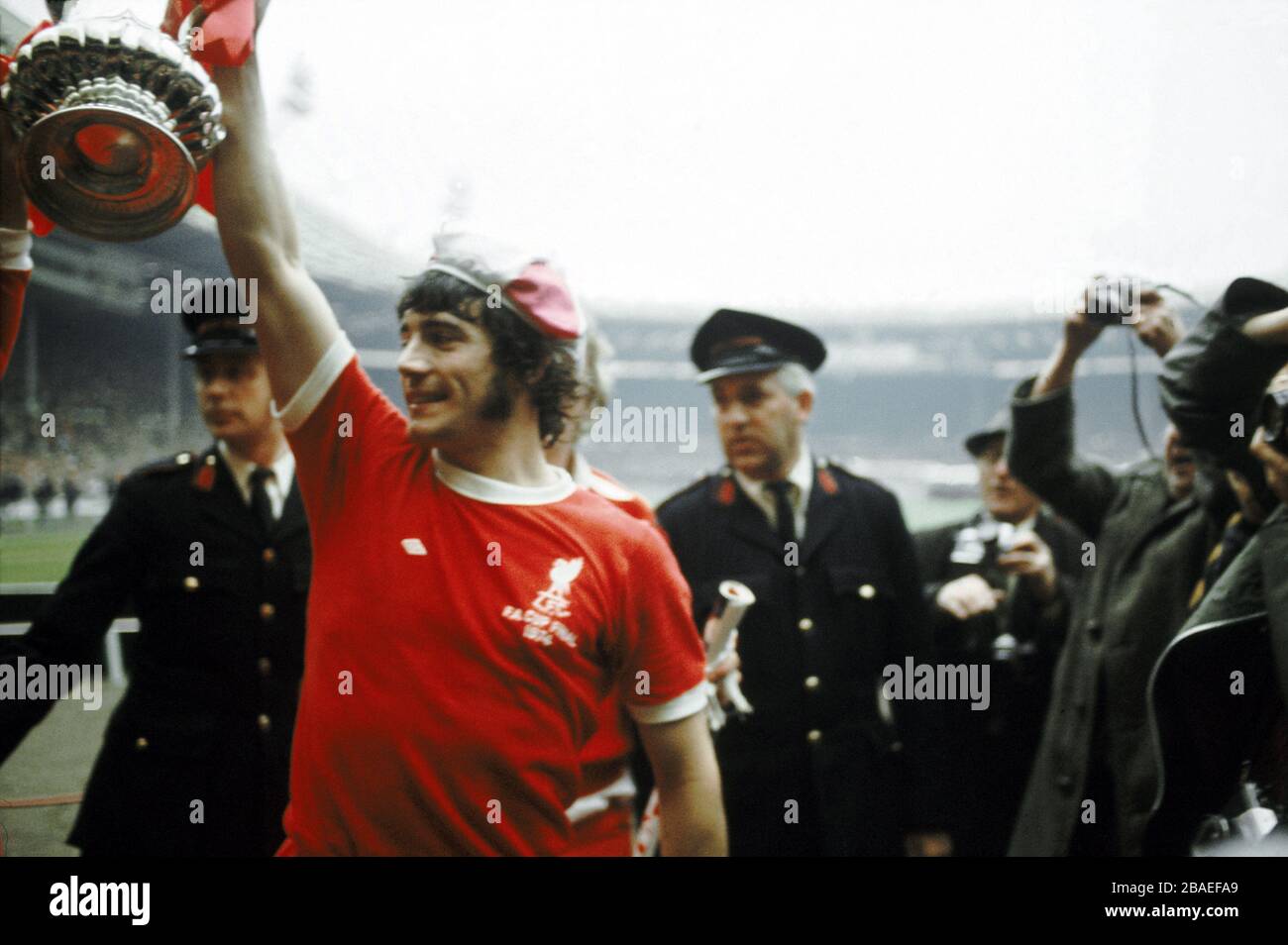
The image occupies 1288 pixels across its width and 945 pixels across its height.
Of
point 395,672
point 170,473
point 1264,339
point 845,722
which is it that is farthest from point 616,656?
point 1264,339

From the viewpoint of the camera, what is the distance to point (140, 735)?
1.81 metres

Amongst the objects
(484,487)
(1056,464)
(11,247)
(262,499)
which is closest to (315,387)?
(484,487)

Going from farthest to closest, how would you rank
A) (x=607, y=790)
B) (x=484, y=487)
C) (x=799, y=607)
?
(x=799, y=607) < (x=607, y=790) < (x=484, y=487)

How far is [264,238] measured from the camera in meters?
1.51

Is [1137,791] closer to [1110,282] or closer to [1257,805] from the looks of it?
[1257,805]

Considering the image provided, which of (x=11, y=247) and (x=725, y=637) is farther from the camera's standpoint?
(x=725, y=637)

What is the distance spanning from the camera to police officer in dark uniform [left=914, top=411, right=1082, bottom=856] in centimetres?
228

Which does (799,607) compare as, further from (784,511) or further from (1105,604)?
(1105,604)

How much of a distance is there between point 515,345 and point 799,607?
2.61 ft

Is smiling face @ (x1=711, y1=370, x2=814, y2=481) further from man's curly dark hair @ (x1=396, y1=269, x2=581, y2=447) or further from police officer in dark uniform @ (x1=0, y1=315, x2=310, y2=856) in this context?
police officer in dark uniform @ (x1=0, y1=315, x2=310, y2=856)

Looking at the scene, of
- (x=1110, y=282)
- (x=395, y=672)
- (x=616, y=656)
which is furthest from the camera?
(x=1110, y=282)

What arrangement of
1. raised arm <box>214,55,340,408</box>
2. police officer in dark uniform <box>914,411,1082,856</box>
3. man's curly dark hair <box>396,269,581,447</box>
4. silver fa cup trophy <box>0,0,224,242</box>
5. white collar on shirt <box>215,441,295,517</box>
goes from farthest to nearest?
1. police officer in dark uniform <box>914,411,1082,856</box>
2. white collar on shirt <box>215,441,295,517</box>
3. man's curly dark hair <box>396,269,581,447</box>
4. raised arm <box>214,55,340,408</box>
5. silver fa cup trophy <box>0,0,224,242</box>

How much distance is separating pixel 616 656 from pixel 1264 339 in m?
1.33

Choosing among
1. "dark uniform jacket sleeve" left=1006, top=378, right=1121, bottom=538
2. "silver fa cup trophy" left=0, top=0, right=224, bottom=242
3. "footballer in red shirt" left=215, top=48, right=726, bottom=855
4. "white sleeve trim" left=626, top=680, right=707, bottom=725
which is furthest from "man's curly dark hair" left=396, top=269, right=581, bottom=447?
"dark uniform jacket sleeve" left=1006, top=378, right=1121, bottom=538
